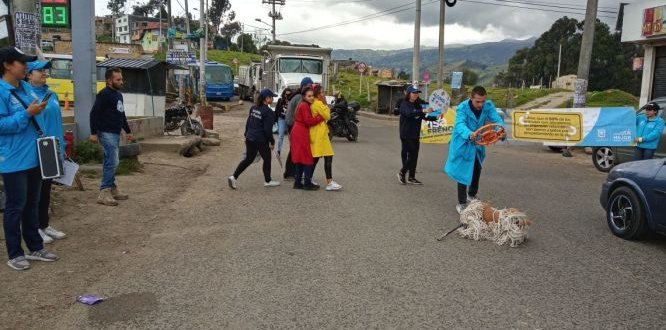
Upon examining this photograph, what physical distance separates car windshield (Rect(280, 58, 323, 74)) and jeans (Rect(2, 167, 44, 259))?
19.5 m

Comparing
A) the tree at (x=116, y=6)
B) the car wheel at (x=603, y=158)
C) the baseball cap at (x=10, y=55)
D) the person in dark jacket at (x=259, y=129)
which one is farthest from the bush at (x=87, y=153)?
the tree at (x=116, y=6)

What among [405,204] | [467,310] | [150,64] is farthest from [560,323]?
[150,64]

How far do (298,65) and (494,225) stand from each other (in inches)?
760

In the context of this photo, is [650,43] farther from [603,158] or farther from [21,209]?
[21,209]

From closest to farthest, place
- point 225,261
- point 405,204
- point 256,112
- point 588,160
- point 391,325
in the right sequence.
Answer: point 391,325, point 225,261, point 405,204, point 256,112, point 588,160

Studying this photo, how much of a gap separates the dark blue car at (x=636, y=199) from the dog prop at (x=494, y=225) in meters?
1.20

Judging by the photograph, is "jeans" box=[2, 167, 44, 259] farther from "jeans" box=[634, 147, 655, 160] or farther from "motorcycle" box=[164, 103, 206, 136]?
"motorcycle" box=[164, 103, 206, 136]

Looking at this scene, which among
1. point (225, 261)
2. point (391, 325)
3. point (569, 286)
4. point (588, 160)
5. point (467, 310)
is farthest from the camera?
point (588, 160)

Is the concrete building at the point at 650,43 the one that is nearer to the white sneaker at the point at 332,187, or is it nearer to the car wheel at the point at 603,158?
the car wheel at the point at 603,158

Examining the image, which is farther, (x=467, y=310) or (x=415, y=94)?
(x=415, y=94)

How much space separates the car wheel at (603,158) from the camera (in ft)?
40.3

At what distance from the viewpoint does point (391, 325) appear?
380 centimetres

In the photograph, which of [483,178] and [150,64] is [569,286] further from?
[150,64]

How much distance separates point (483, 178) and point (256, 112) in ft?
14.7
